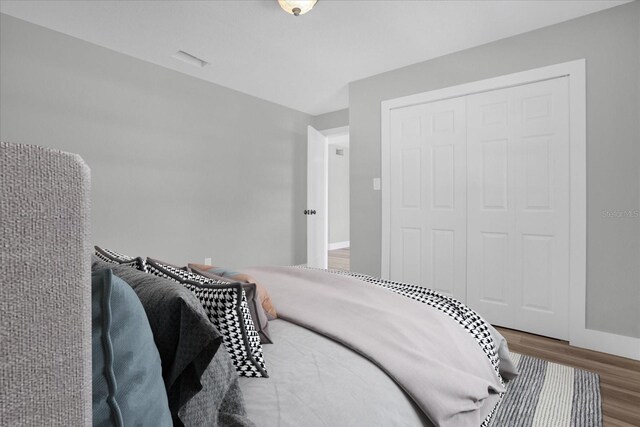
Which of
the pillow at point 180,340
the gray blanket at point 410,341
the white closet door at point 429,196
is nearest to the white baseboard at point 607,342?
the white closet door at point 429,196

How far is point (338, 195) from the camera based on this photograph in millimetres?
8070

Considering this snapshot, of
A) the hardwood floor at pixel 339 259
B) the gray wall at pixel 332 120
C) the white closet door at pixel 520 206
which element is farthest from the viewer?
the hardwood floor at pixel 339 259

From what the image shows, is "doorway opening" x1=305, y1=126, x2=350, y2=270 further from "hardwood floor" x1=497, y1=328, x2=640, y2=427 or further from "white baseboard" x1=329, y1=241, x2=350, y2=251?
"hardwood floor" x1=497, y1=328, x2=640, y2=427

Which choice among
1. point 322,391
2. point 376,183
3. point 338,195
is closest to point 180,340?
point 322,391

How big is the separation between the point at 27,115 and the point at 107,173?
69cm

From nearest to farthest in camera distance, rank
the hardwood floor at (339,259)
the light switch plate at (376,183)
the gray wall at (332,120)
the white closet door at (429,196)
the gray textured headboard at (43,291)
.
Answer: the gray textured headboard at (43,291)
the white closet door at (429,196)
the light switch plate at (376,183)
the gray wall at (332,120)
the hardwood floor at (339,259)

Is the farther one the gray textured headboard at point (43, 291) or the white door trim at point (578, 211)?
the white door trim at point (578, 211)

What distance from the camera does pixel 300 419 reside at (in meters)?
0.76

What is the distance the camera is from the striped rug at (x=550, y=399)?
157cm

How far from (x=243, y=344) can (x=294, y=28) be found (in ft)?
8.59

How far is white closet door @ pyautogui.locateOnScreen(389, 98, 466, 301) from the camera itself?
312cm

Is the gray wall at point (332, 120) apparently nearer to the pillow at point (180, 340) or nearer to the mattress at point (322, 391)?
the mattress at point (322, 391)

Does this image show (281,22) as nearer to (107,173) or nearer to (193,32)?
(193,32)

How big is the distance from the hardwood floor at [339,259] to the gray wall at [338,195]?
0.44 meters
